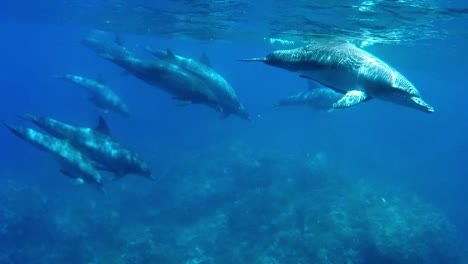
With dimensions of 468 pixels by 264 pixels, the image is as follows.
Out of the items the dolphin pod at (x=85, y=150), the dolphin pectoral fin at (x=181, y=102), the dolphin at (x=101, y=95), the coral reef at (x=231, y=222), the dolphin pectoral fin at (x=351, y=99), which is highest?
the dolphin pectoral fin at (x=351, y=99)

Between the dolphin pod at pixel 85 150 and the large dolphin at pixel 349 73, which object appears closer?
the large dolphin at pixel 349 73

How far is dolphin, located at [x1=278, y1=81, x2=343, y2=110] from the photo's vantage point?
20.0 meters

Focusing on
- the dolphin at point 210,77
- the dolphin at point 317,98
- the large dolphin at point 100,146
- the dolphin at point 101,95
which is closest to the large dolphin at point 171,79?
the dolphin at point 210,77

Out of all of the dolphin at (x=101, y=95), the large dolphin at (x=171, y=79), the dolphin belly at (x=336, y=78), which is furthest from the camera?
the dolphin at (x=101, y=95)

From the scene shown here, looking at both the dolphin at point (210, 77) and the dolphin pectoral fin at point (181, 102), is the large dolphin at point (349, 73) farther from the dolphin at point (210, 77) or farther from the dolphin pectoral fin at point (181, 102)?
the dolphin at point (210, 77)

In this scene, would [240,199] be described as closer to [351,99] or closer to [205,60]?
[205,60]

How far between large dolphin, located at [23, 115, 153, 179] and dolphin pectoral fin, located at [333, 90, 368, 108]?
9622mm

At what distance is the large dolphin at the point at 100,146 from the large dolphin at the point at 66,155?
8.4 inches

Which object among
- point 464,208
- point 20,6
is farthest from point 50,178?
point 464,208

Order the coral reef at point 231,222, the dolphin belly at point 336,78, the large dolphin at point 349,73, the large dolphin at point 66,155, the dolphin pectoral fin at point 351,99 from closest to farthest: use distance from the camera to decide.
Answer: the dolphin pectoral fin at point 351,99 → the large dolphin at point 349,73 → the dolphin belly at point 336,78 → the large dolphin at point 66,155 → the coral reef at point 231,222

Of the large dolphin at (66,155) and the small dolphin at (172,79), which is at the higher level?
the small dolphin at (172,79)

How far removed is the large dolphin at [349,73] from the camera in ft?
17.3

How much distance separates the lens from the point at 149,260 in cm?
1828

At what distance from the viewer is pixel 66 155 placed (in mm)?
13227
